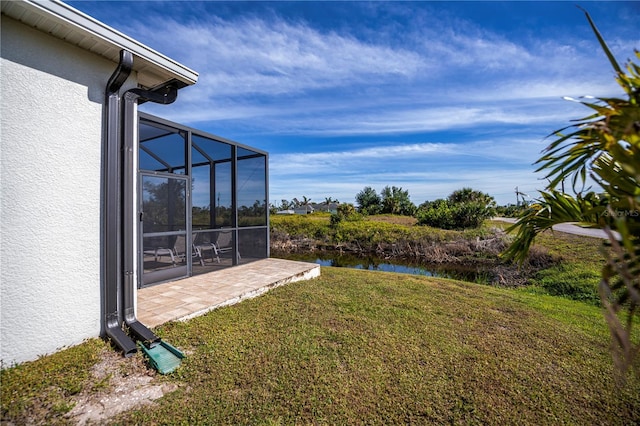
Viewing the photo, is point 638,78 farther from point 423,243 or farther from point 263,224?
point 423,243

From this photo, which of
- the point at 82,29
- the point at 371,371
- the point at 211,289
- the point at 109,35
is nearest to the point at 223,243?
the point at 211,289

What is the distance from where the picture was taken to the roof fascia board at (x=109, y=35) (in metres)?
2.27

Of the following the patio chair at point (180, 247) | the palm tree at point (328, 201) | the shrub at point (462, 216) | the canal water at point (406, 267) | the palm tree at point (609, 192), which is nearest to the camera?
the palm tree at point (609, 192)

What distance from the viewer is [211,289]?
4.63 meters

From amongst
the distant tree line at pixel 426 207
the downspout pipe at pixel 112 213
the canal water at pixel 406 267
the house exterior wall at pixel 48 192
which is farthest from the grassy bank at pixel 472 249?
the house exterior wall at pixel 48 192

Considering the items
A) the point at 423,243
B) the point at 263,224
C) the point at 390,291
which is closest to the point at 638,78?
the point at 390,291

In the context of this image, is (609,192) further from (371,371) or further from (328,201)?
(328,201)

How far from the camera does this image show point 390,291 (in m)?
5.41

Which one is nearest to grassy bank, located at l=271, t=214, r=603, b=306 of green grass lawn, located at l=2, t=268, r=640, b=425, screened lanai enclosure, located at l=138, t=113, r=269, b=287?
green grass lawn, located at l=2, t=268, r=640, b=425

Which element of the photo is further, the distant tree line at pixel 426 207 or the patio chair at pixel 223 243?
the distant tree line at pixel 426 207

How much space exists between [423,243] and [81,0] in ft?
47.3

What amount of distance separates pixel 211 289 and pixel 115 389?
7.92ft

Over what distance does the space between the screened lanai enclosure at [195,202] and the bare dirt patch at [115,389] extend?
237cm

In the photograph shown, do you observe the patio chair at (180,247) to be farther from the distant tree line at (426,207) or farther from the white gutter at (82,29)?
the distant tree line at (426,207)
